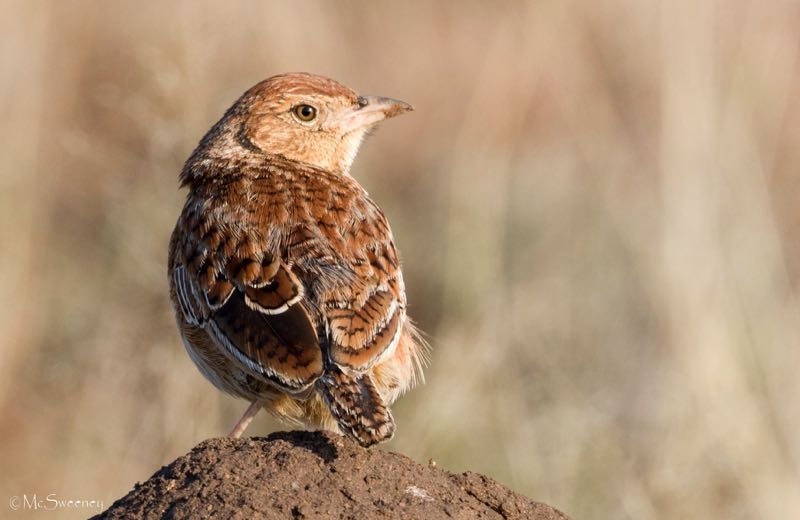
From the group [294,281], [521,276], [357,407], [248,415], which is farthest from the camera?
[521,276]

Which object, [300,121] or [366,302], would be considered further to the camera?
[300,121]

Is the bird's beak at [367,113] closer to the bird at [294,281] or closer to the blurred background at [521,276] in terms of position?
the bird at [294,281]

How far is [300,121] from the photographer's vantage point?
7.92 metres

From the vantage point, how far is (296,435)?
5.60m

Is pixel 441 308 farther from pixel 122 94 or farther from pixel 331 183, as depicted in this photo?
pixel 331 183

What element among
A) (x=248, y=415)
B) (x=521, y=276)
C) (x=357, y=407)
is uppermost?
(x=357, y=407)

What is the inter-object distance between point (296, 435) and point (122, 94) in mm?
6598

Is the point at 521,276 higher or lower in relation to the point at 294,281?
lower

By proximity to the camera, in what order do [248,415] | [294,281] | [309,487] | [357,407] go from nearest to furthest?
[309,487] → [357,407] → [294,281] → [248,415]

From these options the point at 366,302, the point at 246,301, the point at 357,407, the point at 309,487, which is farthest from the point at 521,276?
the point at 309,487

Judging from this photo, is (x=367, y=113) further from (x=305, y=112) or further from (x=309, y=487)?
(x=309, y=487)

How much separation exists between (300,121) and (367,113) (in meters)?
0.35

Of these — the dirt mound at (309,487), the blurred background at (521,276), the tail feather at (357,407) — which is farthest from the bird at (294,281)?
the blurred background at (521,276)

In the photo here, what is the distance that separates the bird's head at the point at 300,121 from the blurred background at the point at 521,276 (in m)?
1.29
